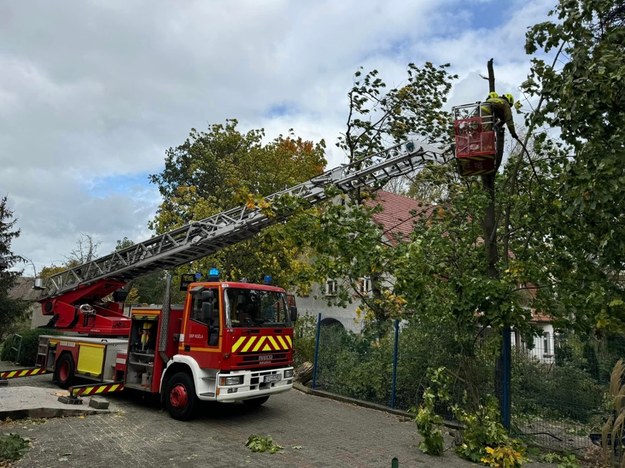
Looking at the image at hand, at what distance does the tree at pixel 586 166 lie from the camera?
5.73 meters

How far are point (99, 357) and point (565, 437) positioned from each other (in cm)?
933

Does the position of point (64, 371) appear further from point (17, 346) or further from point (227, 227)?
point (17, 346)

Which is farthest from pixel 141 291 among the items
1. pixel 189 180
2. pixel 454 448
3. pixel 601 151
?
pixel 601 151

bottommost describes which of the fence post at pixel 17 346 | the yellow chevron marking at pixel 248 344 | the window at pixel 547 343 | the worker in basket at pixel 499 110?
the fence post at pixel 17 346

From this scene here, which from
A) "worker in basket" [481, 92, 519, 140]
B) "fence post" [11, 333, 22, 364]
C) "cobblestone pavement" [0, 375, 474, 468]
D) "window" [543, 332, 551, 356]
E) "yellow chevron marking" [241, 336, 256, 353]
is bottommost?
"cobblestone pavement" [0, 375, 474, 468]

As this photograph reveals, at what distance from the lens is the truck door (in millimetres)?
8609

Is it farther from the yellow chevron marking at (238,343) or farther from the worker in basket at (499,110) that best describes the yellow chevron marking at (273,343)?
the worker in basket at (499,110)

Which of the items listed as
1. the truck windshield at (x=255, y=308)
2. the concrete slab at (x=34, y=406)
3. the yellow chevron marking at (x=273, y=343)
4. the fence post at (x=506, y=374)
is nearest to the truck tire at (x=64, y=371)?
the concrete slab at (x=34, y=406)

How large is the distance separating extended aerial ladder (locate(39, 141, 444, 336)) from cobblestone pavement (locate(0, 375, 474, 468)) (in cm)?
309

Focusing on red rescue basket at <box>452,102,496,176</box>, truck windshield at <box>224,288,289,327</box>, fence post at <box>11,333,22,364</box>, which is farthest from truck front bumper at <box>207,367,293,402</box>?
fence post at <box>11,333,22,364</box>

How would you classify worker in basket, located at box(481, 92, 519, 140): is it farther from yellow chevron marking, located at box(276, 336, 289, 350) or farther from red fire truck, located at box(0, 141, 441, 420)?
yellow chevron marking, located at box(276, 336, 289, 350)

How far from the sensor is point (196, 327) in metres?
8.98

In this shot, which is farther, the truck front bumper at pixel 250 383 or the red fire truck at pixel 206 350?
the red fire truck at pixel 206 350

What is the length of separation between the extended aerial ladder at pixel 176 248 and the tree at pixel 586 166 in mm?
2560
